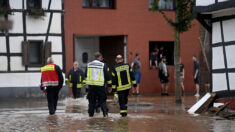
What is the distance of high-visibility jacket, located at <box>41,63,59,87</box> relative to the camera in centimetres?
1559

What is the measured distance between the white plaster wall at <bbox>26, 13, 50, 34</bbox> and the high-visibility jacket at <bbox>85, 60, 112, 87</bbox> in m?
10.5

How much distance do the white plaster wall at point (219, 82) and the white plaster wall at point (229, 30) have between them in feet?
3.72

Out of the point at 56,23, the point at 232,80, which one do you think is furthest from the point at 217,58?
the point at 56,23

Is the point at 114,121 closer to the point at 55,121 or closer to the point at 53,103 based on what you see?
the point at 55,121

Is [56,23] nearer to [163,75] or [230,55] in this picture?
[163,75]

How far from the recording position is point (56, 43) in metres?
24.8

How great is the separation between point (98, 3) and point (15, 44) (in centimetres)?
492

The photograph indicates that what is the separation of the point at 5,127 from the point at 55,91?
12.1 ft

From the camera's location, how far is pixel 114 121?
44.1ft

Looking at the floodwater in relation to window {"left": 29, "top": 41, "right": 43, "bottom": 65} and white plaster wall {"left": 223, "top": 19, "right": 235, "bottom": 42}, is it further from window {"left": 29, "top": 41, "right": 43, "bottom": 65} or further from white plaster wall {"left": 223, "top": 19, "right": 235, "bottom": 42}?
window {"left": 29, "top": 41, "right": 43, "bottom": 65}

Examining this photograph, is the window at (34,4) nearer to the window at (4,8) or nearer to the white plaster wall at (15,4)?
the white plaster wall at (15,4)

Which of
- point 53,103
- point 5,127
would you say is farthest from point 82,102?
point 5,127

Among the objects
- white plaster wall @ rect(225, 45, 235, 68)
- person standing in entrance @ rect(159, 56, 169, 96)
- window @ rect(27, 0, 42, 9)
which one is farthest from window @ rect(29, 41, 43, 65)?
white plaster wall @ rect(225, 45, 235, 68)

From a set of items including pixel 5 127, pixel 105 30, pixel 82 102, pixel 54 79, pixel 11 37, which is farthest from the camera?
pixel 105 30
